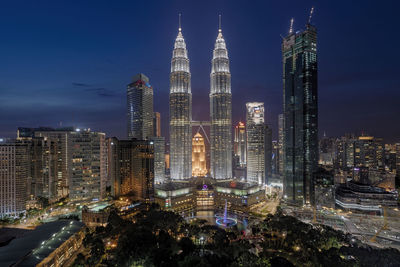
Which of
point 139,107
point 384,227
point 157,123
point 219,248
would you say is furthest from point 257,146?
point 157,123

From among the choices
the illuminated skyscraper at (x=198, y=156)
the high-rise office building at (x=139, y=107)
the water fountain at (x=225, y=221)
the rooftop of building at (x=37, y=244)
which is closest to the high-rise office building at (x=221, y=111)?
the illuminated skyscraper at (x=198, y=156)

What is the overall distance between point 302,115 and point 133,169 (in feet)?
183

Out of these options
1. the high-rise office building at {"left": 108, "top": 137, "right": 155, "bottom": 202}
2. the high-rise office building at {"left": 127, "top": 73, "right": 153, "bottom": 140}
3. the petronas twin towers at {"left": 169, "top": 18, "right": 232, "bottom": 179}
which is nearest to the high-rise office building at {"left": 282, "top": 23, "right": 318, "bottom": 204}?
the petronas twin towers at {"left": 169, "top": 18, "right": 232, "bottom": 179}

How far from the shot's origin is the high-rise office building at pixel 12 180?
5588 cm

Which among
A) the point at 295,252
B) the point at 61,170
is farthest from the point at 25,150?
the point at 295,252

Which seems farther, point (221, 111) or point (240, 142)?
point (240, 142)

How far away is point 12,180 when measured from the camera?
56.9 m

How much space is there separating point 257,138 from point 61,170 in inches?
3042

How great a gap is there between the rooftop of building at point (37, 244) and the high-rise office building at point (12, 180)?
90.8ft

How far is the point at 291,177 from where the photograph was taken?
7056 centimetres

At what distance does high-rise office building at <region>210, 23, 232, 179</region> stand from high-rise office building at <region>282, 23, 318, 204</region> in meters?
22.4

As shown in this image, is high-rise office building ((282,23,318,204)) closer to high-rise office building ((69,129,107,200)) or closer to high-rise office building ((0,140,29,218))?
high-rise office building ((69,129,107,200))

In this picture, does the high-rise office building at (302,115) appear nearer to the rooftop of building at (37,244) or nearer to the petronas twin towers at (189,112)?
the petronas twin towers at (189,112)

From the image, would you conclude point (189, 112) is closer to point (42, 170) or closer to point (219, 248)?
point (42, 170)
